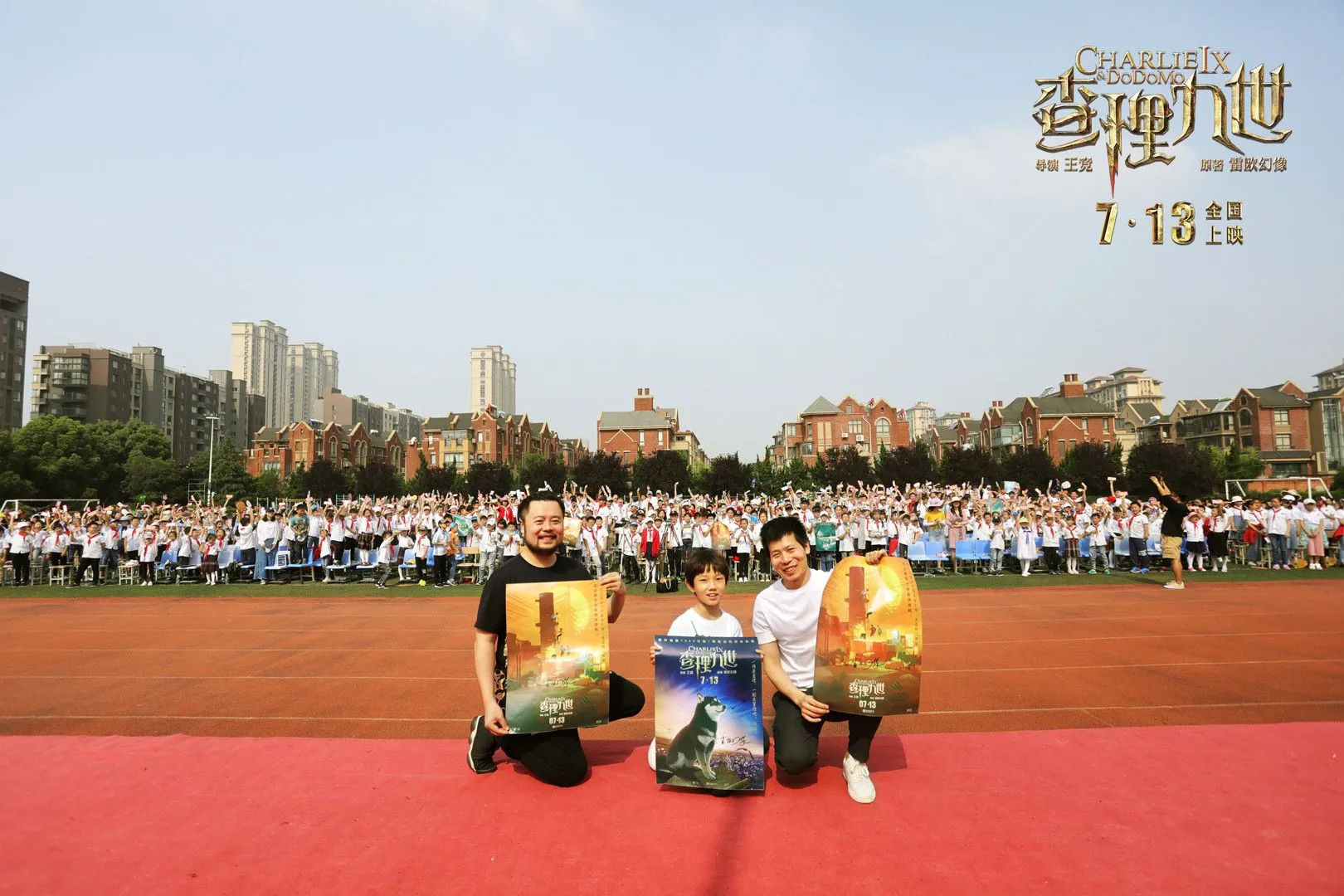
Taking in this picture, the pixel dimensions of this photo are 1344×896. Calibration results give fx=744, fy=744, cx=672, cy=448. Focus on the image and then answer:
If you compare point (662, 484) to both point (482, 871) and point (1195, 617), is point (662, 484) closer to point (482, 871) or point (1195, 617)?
point (1195, 617)

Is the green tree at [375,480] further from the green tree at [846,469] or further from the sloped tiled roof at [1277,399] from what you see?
the sloped tiled roof at [1277,399]

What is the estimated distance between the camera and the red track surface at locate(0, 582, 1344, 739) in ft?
23.2

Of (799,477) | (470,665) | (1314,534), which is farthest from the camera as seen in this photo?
(799,477)

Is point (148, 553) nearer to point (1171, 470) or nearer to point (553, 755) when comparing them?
point (553, 755)

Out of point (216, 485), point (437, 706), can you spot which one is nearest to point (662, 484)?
point (216, 485)

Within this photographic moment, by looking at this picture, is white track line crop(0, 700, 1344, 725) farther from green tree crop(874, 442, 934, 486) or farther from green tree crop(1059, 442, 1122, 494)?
green tree crop(1059, 442, 1122, 494)

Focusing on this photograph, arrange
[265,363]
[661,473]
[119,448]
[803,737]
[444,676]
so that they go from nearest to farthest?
1. [803,737]
2. [444,676]
3. [661,473]
4. [119,448]
5. [265,363]

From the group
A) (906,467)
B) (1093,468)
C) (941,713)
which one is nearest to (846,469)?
(906,467)

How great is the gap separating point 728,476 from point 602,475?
38.6 ft

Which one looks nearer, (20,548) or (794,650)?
(794,650)

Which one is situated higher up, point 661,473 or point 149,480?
point 149,480

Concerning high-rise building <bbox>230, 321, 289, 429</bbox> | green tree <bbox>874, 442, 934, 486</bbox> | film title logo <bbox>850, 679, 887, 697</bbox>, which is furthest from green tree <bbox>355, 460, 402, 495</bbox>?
high-rise building <bbox>230, 321, 289, 429</bbox>

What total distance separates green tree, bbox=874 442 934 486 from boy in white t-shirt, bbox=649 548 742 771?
54.8 m

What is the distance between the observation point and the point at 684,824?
435cm
